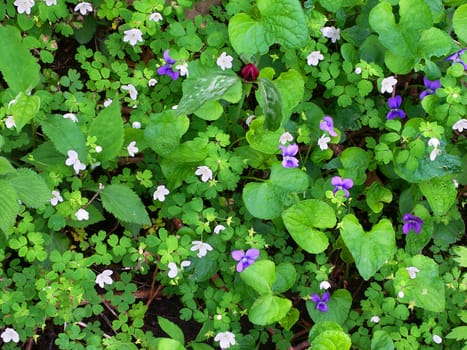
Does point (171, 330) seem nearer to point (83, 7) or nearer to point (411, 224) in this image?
point (411, 224)

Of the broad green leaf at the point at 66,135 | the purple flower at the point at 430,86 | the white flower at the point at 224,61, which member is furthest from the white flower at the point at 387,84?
the broad green leaf at the point at 66,135

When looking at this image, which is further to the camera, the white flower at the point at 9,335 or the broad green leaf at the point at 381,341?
the broad green leaf at the point at 381,341

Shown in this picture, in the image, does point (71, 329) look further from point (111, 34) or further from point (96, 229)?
point (111, 34)

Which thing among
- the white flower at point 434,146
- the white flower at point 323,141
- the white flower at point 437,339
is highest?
the white flower at point 323,141

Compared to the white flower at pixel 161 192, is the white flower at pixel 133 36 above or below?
above

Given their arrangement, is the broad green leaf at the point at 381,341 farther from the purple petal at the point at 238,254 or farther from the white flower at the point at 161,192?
the white flower at the point at 161,192
